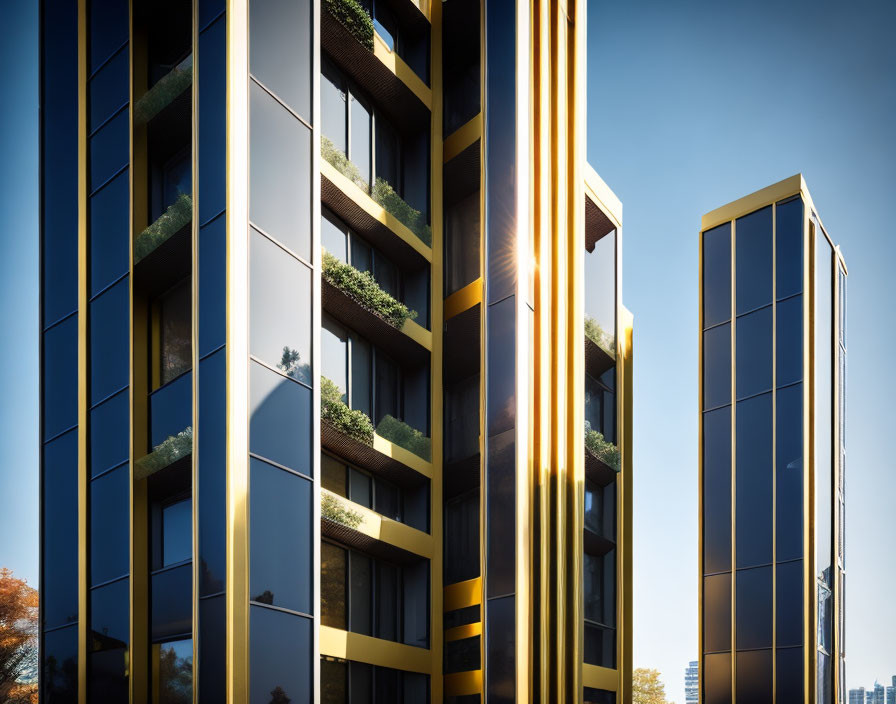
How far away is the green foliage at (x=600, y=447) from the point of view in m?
32.9

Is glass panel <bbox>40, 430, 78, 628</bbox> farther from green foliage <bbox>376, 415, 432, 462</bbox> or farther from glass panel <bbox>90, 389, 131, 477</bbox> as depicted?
green foliage <bbox>376, 415, 432, 462</bbox>

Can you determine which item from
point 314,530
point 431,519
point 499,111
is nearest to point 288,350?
point 314,530

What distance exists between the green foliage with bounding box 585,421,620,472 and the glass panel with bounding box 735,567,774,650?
17.9 feet

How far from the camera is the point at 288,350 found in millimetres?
19234

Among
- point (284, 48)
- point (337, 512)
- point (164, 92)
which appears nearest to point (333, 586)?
point (337, 512)

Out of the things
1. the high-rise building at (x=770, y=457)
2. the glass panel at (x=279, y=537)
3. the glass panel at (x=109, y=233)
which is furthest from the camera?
the high-rise building at (x=770, y=457)

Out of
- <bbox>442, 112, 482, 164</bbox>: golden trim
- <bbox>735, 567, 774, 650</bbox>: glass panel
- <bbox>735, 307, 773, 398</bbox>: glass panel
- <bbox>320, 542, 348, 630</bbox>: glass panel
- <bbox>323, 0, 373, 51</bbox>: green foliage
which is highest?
<bbox>323, 0, 373, 51</bbox>: green foliage

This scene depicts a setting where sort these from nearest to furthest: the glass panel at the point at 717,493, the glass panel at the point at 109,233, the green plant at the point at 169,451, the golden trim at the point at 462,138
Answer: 1. the green plant at the point at 169,451
2. the glass panel at the point at 109,233
3. the golden trim at the point at 462,138
4. the glass panel at the point at 717,493

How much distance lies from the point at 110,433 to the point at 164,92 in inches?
288

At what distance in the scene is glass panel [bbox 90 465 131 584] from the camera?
20562mm

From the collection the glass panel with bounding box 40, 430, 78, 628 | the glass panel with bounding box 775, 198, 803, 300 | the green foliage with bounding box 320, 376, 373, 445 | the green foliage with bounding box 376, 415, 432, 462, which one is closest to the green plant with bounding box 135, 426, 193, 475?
the glass panel with bounding box 40, 430, 78, 628

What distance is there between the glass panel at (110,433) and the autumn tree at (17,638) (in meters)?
21.7

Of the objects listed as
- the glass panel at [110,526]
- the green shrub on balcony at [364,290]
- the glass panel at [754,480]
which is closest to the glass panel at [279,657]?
the glass panel at [110,526]

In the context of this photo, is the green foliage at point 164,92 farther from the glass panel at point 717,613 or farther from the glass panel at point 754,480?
the glass panel at point 717,613
